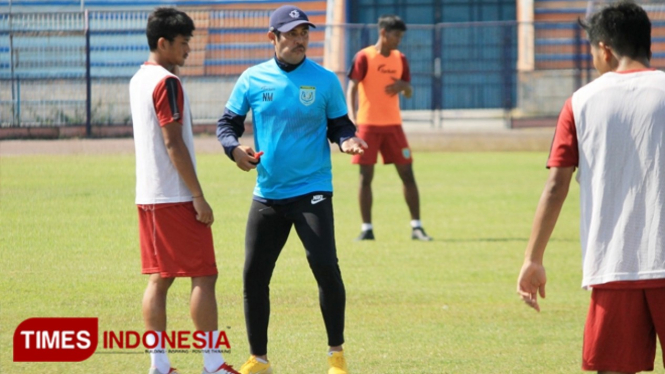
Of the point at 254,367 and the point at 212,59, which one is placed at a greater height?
the point at 212,59

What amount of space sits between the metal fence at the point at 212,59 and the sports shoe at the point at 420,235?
238 inches

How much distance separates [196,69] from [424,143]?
497 cm

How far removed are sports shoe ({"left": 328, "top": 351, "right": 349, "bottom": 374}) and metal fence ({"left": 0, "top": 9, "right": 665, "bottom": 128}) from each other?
943cm

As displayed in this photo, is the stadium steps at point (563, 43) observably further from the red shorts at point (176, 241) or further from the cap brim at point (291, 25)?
the red shorts at point (176, 241)

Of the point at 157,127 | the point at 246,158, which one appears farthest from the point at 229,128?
the point at 157,127

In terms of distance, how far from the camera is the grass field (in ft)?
21.4

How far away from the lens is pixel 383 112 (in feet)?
38.1

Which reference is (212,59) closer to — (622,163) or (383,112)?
(383,112)

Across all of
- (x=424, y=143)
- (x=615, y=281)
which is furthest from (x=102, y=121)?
(x=615, y=281)

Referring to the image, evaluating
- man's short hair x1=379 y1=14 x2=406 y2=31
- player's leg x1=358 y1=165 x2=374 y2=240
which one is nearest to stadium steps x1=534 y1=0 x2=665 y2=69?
man's short hair x1=379 y1=14 x2=406 y2=31

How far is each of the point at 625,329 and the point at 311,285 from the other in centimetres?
457

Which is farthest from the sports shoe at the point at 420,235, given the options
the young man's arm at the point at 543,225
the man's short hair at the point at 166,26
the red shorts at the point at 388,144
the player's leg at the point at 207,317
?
the young man's arm at the point at 543,225

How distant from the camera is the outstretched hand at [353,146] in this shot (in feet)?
19.1

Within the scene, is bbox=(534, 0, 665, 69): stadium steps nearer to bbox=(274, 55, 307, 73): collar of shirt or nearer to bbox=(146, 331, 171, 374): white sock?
bbox=(274, 55, 307, 73): collar of shirt
